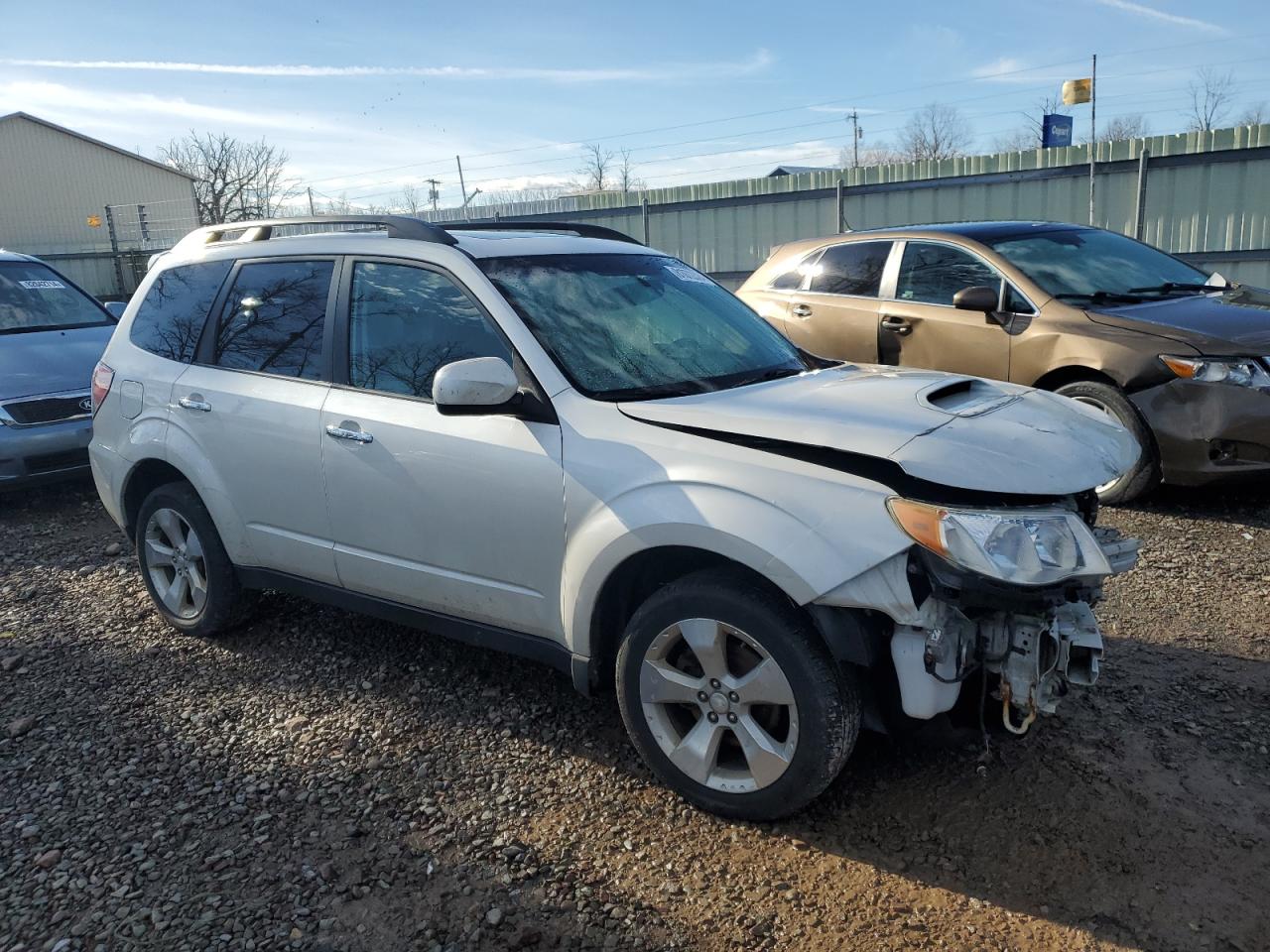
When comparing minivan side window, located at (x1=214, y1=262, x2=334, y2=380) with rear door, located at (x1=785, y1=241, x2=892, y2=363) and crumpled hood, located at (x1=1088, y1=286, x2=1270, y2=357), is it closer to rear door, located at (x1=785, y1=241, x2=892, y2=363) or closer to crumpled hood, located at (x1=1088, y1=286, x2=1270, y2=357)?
rear door, located at (x1=785, y1=241, x2=892, y2=363)

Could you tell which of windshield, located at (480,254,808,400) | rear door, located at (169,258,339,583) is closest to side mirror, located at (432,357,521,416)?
windshield, located at (480,254,808,400)

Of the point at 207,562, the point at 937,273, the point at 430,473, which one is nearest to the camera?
the point at 430,473

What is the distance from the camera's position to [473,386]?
3.14 meters

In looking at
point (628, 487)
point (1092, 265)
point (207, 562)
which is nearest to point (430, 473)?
point (628, 487)

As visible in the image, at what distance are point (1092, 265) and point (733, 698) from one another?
198 inches

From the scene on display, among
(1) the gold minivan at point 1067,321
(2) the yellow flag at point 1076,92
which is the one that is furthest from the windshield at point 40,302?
(2) the yellow flag at point 1076,92

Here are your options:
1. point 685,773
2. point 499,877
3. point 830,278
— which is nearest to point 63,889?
point 499,877

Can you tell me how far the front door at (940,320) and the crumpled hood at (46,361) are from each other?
19.7 feet

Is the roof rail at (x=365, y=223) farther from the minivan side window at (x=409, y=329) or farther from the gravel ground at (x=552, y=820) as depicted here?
the gravel ground at (x=552, y=820)

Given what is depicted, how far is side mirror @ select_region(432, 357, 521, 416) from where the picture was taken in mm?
3139

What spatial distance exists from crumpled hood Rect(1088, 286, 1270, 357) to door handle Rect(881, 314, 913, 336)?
1.22 metres

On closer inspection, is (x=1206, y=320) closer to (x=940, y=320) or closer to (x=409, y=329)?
(x=940, y=320)

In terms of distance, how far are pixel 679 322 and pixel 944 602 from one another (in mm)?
1645

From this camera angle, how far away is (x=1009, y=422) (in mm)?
2975
